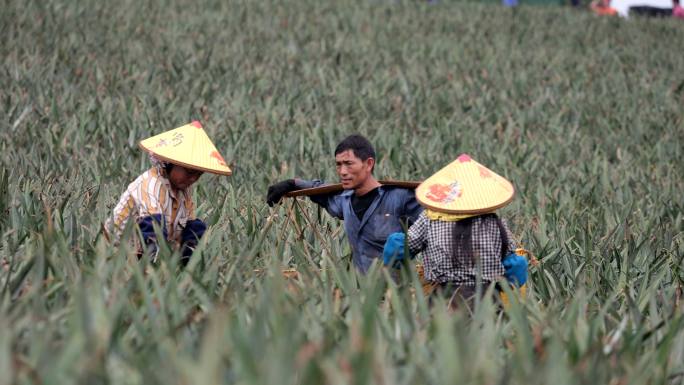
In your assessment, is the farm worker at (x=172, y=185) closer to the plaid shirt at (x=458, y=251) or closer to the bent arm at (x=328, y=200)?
the bent arm at (x=328, y=200)

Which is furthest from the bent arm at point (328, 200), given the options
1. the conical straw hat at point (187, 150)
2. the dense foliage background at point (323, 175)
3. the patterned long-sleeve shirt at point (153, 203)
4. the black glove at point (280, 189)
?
the patterned long-sleeve shirt at point (153, 203)

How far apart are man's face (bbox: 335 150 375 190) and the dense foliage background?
12.3 inches

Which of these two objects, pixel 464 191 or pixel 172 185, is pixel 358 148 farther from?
pixel 172 185

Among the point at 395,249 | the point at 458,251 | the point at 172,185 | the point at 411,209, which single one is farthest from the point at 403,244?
the point at 172,185

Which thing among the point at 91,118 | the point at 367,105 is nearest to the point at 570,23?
the point at 367,105

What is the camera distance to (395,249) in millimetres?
4320

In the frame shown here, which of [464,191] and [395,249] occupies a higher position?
[464,191]

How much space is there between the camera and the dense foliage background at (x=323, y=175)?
285cm

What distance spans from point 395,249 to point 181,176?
1000mm

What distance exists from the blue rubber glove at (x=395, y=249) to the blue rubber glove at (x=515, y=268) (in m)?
0.39

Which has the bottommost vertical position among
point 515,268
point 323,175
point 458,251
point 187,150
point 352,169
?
point 323,175

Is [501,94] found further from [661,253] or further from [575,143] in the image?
[661,253]

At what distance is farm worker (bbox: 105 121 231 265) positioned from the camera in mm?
4648

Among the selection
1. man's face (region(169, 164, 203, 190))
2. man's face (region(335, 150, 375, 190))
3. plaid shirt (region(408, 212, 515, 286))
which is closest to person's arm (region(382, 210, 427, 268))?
plaid shirt (region(408, 212, 515, 286))
